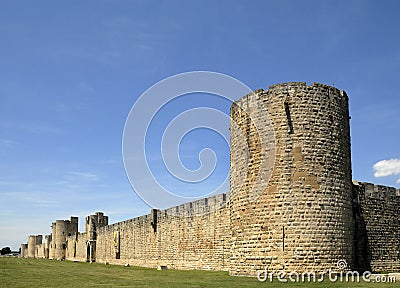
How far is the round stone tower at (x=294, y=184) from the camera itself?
56.2 feet

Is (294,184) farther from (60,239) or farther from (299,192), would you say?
(60,239)

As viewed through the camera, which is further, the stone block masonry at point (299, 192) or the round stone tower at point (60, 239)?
the round stone tower at point (60, 239)

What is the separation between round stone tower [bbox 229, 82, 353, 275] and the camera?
17.1 m

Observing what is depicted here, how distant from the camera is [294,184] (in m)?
17.5

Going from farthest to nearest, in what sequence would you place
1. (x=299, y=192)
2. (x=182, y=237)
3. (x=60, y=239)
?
1. (x=60, y=239)
2. (x=182, y=237)
3. (x=299, y=192)

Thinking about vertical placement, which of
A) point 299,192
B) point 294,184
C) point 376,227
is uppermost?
point 294,184

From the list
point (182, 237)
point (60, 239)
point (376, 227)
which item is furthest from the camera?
point (60, 239)

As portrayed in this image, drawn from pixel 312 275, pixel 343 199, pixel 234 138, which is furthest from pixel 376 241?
pixel 234 138

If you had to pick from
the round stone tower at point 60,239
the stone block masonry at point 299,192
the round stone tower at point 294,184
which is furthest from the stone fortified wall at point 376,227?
the round stone tower at point 60,239

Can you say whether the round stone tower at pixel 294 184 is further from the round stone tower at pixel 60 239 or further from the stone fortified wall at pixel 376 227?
the round stone tower at pixel 60 239

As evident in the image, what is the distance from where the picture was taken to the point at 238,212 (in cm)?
1886

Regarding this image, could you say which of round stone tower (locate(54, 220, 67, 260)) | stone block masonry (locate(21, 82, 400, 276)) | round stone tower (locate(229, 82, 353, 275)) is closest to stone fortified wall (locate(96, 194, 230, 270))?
stone block masonry (locate(21, 82, 400, 276))

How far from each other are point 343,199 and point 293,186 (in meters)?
2.17

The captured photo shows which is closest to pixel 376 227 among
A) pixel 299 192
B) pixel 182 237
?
pixel 299 192
